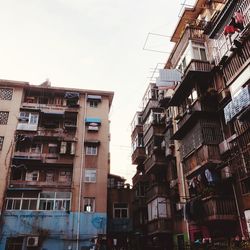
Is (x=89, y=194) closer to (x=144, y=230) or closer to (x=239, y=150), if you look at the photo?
(x=144, y=230)

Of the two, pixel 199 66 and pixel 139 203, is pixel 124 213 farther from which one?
pixel 199 66

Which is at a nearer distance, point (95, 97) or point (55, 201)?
point (55, 201)

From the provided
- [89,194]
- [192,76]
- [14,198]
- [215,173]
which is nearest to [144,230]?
[89,194]

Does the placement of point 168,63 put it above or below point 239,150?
above

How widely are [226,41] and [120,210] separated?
2051cm

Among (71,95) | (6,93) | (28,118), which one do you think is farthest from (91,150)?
(6,93)

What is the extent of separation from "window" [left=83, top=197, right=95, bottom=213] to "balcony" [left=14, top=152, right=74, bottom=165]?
427 centimetres

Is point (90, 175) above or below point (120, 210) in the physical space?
above

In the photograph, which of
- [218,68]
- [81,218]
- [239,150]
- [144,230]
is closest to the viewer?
[239,150]

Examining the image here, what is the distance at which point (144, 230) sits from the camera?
100ft

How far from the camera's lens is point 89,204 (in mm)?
28875

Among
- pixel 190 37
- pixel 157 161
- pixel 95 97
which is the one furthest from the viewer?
pixel 95 97

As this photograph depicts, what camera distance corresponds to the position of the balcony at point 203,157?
1731cm

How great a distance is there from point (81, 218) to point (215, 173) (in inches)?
603
